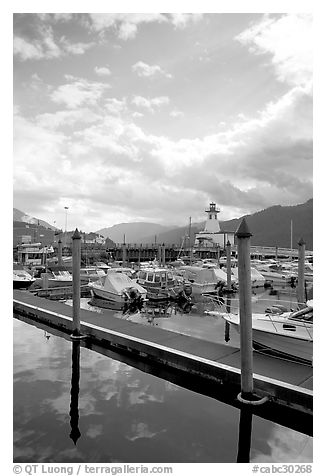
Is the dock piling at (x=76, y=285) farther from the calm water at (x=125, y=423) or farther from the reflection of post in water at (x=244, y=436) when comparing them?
the reflection of post in water at (x=244, y=436)

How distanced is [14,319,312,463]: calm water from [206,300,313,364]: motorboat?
7.71 ft

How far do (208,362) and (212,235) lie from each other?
72.7 metres

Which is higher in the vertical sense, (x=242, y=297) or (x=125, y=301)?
(x=242, y=297)

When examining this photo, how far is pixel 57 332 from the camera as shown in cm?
1116

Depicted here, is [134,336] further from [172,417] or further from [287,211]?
[287,211]

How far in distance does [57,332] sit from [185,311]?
700 centimetres

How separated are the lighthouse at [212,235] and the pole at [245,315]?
5776 centimetres

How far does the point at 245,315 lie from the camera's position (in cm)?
589

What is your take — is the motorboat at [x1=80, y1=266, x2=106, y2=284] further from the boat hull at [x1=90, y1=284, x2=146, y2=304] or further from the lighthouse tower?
the lighthouse tower

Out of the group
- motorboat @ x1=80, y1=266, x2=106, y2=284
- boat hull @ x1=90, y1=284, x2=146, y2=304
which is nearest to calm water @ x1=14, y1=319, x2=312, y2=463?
boat hull @ x1=90, y1=284, x2=146, y2=304

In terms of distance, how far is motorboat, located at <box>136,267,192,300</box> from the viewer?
62.3 ft

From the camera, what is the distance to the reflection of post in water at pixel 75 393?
17.8 ft
